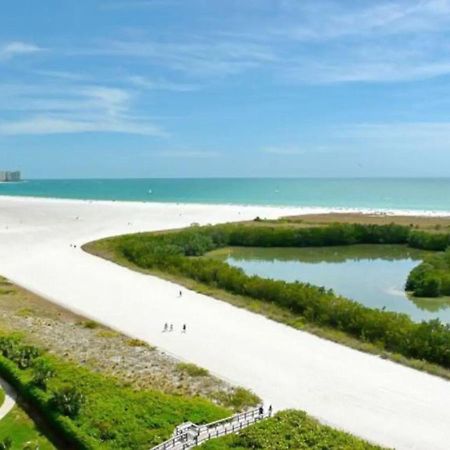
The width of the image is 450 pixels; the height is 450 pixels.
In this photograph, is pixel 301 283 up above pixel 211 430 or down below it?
above

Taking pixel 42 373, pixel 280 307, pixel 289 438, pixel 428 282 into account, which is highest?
pixel 428 282

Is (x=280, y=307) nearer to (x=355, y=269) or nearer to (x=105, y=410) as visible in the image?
(x=105, y=410)

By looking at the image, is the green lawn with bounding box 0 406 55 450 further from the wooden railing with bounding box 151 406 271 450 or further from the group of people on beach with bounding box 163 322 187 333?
the group of people on beach with bounding box 163 322 187 333

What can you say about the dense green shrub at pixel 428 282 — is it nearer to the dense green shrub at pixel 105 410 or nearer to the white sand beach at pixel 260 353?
the white sand beach at pixel 260 353

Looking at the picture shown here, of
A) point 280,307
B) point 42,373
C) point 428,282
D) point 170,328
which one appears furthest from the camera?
point 428,282

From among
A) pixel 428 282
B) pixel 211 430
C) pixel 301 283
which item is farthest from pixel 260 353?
pixel 428 282

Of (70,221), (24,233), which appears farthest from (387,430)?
(70,221)

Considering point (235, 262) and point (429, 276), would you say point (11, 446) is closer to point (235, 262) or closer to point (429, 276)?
point (429, 276)
